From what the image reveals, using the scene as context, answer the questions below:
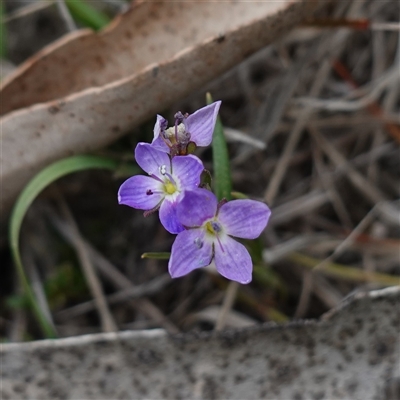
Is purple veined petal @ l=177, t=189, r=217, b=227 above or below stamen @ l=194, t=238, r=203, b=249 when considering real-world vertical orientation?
above

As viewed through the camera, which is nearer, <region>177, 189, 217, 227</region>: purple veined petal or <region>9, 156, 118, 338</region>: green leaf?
<region>177, 189, 217, 227</region>: purple veined petal

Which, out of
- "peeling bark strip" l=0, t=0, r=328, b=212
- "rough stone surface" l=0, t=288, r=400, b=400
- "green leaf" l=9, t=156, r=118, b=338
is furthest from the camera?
"green leaf" l=9, t=156, r=118, b=338

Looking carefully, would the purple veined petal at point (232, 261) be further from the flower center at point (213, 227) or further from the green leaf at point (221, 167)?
the green leaf at point (221, 167)

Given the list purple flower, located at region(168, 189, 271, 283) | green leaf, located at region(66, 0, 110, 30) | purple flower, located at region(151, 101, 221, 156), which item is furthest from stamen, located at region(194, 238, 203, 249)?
green leaf, located at region(66, 0, 110, 30)

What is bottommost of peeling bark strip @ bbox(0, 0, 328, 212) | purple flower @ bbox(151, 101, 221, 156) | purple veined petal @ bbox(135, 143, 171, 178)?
purple veined petal @ bbox(135, 143, 171, 178)

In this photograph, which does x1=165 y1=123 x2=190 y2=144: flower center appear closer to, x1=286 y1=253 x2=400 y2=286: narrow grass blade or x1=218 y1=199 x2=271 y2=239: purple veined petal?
x1=218 y1=199 x2=271 y2=239: purple veined petal

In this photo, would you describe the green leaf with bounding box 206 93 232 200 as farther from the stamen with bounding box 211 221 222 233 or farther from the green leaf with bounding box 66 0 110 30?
the green leaf with bounding box 66 0 110 30

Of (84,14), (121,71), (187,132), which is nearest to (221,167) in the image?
(187,132)

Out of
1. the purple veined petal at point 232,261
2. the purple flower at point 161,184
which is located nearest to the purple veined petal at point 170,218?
the purple flower at point 161,184

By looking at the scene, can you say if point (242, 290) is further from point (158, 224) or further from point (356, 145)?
point (356, 145)

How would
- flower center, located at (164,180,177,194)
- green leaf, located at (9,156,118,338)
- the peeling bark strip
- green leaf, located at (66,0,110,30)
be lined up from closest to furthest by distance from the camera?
flower center, located at (164,180,177,194), the peeling bark strip, green leaf, located at (9,156,118,338), green leaf, located at (66,0,110,30)
